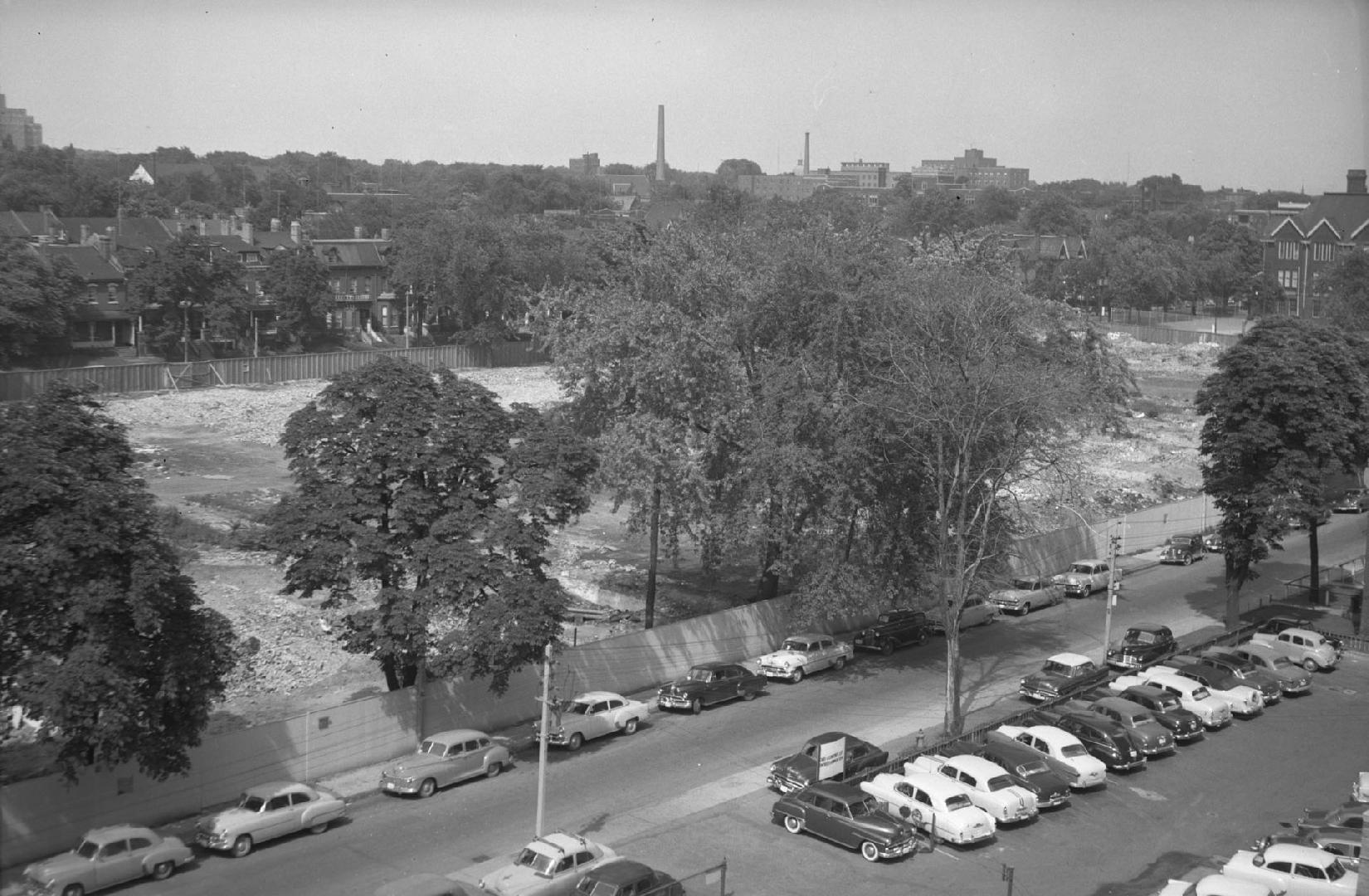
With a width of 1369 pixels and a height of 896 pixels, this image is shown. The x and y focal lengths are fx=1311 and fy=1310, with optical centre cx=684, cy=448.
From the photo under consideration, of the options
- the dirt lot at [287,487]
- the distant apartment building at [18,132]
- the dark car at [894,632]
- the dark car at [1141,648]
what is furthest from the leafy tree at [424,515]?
the distant apartment building at [18,132]

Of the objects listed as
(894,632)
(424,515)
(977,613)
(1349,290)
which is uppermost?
(1349,290)

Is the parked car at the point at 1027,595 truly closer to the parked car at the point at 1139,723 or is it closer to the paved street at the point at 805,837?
the paved street at the point at 805,837

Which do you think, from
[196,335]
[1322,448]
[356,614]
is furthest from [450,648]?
[196,335]

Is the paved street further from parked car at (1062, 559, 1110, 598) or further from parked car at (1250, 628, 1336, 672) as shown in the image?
parked car at (1062, 559, 1110, 598)

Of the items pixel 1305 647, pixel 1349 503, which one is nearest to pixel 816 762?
pixel 1305 647

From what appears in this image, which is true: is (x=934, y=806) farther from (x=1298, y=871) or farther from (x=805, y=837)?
(x=1298, y=871)

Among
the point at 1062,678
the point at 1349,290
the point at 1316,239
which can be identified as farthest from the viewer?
the point at 1316,239

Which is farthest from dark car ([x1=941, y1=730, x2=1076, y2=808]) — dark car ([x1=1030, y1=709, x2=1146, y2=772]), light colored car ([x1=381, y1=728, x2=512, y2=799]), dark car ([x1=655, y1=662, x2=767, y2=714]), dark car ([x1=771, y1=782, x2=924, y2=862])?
Answer: light colored car ([x1=381, y1=728, x2=512, y2=799])

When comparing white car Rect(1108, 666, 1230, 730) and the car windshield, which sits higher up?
the car windshield
